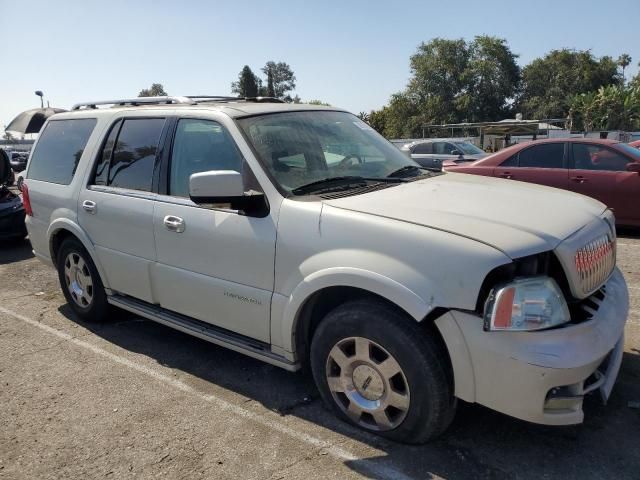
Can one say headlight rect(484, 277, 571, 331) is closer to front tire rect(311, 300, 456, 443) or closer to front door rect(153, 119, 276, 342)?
front tire rect(311, 300, 456, 443)

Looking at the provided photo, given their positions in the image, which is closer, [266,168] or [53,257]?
[266,168]

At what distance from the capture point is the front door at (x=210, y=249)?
3107mm

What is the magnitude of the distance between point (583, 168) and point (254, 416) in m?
6.82

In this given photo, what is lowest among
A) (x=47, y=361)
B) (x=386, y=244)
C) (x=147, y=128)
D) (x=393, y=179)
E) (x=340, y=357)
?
(x=47, y=361)

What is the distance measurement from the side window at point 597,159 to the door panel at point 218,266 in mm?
6600

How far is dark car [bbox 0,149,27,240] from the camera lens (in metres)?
8.41

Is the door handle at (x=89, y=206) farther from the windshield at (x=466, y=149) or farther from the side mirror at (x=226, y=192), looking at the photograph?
the windshield at (x=466, y=149)

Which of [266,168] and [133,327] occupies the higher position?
[266,168]

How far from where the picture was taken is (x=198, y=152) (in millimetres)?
3609

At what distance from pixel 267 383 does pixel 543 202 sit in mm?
2117

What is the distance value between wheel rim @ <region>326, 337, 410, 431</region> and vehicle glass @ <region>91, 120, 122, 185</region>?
102 inches

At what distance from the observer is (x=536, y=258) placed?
2449 mm

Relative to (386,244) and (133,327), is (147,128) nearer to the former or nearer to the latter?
(133,327)

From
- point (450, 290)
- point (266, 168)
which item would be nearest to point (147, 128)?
point (266, 168)
